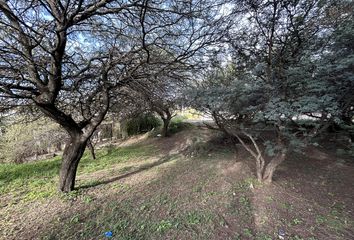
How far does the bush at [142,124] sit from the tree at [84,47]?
5.61 metres

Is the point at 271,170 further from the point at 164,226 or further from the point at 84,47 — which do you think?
the point at 84,47

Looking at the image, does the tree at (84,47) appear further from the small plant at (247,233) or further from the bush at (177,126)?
the bush at (177,126)

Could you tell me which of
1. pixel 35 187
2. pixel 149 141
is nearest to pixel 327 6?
pixel 35 187

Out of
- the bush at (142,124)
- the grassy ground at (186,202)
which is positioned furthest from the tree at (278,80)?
the bush at (142,124)

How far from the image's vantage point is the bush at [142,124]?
31.4 feet

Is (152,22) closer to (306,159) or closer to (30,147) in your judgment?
(306,159)

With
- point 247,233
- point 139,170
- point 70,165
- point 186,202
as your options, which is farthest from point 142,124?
point 247,233

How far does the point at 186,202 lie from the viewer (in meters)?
3.03

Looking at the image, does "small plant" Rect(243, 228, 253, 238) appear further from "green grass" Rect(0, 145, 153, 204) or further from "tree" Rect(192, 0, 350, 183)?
"green grass" Rect(0, 145, 153, 204)

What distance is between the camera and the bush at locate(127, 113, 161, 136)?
9.57 m

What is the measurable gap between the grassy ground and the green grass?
25 mm

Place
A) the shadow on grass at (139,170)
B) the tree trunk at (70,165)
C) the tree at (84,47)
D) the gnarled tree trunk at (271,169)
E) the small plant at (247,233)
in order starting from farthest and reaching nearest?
1. the shadow on grass at (139,170)
2. the gnarled tree trunk at (271,169)
3. the tree trunk at (70,165)
4. the tree at (84,47)
5. the small plant at (247,233)

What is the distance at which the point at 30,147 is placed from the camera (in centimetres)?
686

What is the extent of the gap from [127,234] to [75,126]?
202 centimetres
